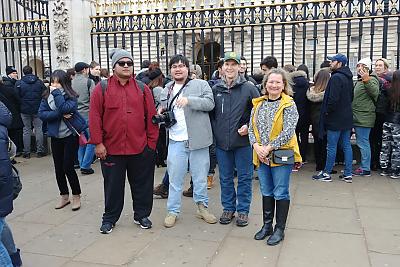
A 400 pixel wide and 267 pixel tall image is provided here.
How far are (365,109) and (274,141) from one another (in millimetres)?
3261

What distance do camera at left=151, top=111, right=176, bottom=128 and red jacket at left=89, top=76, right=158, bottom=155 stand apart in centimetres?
12

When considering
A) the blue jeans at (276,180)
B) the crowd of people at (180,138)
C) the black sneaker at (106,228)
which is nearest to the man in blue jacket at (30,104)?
the crowd of people at (180,138)

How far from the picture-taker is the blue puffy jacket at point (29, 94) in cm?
866

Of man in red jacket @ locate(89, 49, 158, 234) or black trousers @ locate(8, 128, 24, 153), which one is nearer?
man in red jacket @ locate(89, 49, 158, 234)

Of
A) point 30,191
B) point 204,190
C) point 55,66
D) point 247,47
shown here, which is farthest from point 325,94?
point 247,47

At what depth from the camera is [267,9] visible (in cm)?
805

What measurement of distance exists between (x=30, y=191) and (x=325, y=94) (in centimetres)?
463

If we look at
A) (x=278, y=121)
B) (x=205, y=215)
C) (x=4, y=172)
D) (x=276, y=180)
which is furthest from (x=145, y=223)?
(x=4, y=172)

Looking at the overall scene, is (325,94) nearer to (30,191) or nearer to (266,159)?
(266,159)

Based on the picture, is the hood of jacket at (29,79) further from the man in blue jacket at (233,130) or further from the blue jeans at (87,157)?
the man in blue jacket at (233,130)

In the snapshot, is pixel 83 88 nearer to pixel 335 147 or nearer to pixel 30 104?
pixel 30 104

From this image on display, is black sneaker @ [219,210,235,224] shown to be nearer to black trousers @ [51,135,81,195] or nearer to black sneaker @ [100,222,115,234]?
black sneaker @ [100,222,115,234]

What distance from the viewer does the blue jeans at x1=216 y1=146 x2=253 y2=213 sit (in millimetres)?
4629

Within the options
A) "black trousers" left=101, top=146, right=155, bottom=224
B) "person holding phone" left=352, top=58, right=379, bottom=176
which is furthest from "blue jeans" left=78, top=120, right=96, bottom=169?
"person holding phone" left=352, top=58, right=379, bottom=176
